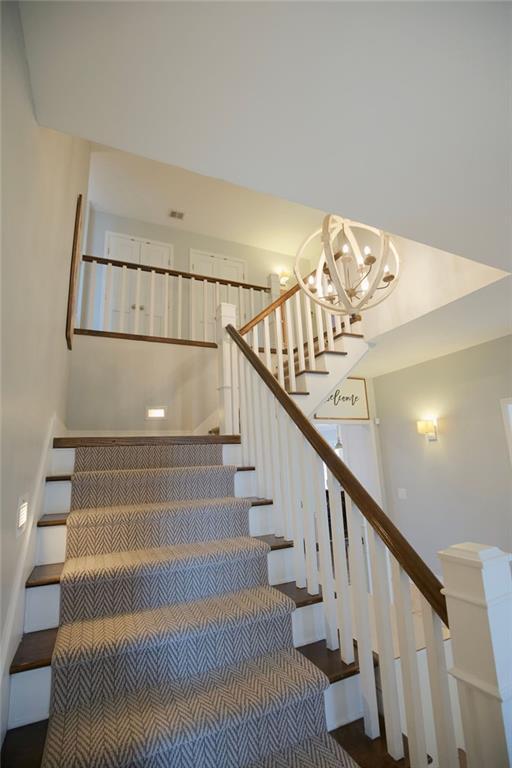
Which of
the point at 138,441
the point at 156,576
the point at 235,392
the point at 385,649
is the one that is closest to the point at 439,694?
the point at 385,649

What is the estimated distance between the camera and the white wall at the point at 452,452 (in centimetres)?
355

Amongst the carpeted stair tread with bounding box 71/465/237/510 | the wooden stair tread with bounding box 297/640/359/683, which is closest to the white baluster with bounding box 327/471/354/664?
the wooden stair tread with bounding box 297/640/359/683

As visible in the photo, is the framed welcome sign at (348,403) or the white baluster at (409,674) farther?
the framed welcome sign at (348,403)

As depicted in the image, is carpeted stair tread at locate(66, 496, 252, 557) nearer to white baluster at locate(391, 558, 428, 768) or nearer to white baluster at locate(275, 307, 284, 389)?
white baluster at locate(391, 558, 428, 768)

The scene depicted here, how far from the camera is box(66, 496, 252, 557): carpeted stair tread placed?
5.39 feet

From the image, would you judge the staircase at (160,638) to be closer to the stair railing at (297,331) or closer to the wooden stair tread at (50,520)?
the wooden stair tread at (50,520)

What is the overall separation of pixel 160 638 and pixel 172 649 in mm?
66

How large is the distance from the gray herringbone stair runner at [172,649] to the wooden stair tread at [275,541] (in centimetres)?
9

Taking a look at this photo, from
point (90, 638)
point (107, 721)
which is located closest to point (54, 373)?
point (90, 638)

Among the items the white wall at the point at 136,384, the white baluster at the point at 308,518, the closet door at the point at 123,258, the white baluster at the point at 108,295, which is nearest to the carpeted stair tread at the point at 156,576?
the white baluster at the point at 308,518

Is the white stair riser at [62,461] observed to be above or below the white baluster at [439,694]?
above

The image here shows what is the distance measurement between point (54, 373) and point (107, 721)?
1689 millimetres

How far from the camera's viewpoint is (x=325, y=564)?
1.56m

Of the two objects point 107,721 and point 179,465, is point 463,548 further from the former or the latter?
point 179,465
